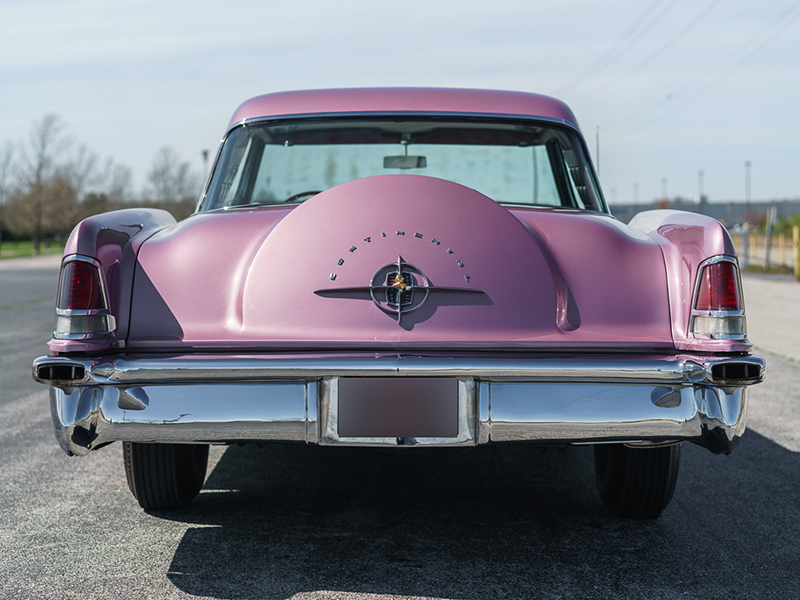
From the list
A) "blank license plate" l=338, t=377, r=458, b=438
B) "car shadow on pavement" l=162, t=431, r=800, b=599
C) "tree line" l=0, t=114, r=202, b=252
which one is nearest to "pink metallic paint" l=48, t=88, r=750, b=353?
"blank license plate" l=338, t=377, r=458, b=438

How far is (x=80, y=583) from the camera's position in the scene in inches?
99.3

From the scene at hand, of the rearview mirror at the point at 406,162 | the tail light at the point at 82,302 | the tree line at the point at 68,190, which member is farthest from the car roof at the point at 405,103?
the tree line at the point at 68,190

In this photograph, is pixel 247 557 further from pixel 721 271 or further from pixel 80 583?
pixel 721 271

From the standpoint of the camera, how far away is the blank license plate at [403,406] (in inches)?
91.0

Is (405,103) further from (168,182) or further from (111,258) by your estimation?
(168,182)

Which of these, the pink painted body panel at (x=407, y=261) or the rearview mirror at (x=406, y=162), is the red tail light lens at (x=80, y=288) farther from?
the rearview mirror at (x=406, y=162)

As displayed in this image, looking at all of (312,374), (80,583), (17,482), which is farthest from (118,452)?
(312,374)

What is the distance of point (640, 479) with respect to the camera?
119 inches

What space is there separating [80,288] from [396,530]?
4.93 feet

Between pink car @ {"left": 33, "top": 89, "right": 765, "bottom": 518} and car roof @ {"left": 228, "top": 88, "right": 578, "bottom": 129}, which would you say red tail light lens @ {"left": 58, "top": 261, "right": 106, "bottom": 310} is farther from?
car roof @ {"left": 228, "top": 88, "right": 578, "bottom": 129}

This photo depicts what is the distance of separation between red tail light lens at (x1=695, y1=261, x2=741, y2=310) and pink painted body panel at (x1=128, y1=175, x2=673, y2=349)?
0.12m

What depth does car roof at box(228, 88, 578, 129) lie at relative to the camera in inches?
138

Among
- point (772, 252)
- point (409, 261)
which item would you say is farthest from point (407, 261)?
point (772, 252)

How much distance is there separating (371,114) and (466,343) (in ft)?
5.04
